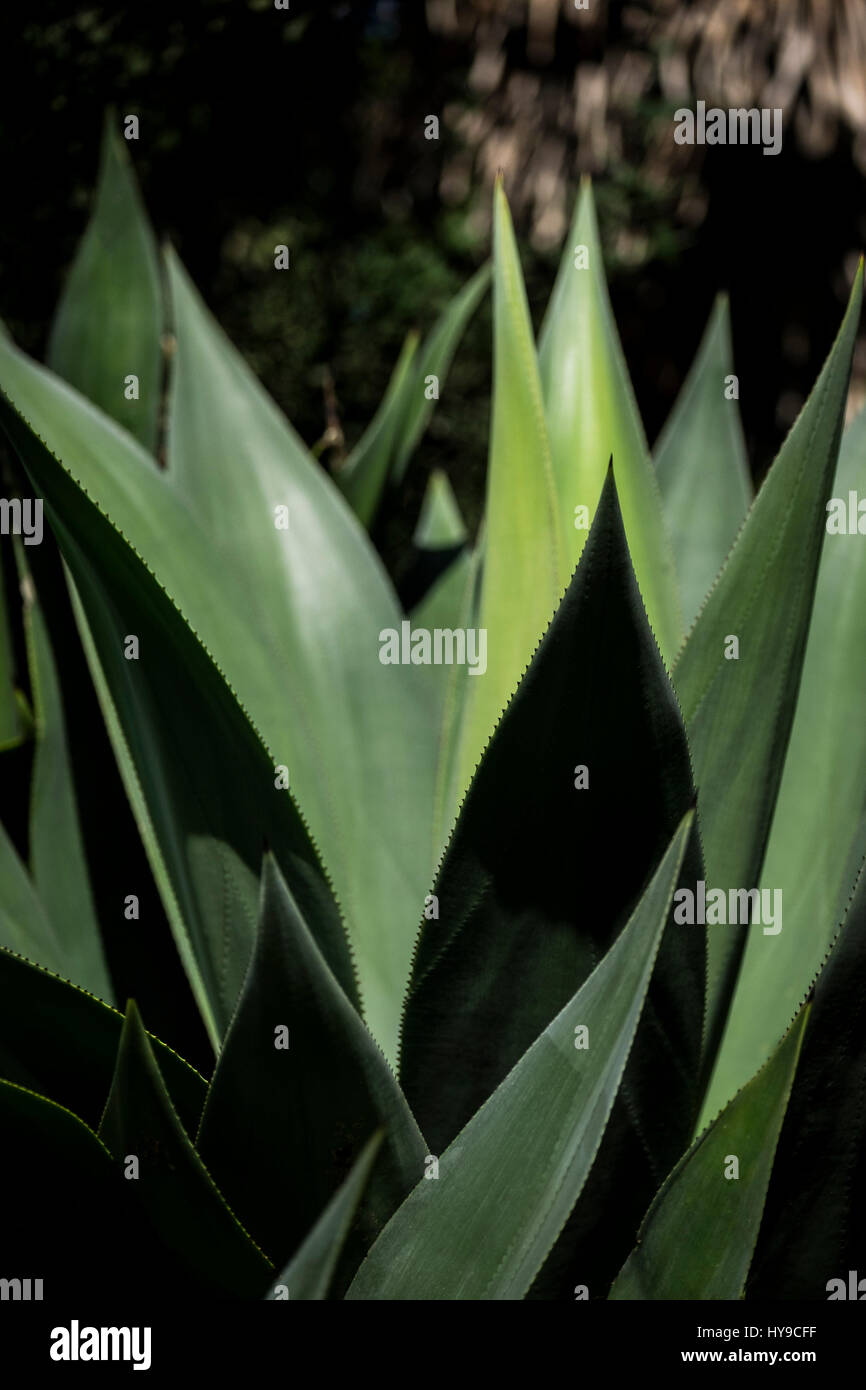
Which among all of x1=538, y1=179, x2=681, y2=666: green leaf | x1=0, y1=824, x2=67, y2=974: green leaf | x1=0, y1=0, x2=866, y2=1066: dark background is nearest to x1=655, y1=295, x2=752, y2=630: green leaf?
x1=538, y1=179, x2=681, y2=666: green leaf

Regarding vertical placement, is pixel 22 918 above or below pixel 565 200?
below

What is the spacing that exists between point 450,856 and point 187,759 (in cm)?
17

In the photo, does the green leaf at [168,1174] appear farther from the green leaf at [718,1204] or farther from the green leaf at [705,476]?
the green leaf at [705,476]

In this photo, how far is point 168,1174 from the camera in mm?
523

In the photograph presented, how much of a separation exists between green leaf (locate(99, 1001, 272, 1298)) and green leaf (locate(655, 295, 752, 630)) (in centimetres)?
66

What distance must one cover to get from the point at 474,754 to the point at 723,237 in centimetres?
367

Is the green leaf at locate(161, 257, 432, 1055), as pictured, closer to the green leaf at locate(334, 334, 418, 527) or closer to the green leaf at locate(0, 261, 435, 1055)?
the green leaf at locate(0, 261, 435, 1055)

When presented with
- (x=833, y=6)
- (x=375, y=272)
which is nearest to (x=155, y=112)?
(x=375, y=272)

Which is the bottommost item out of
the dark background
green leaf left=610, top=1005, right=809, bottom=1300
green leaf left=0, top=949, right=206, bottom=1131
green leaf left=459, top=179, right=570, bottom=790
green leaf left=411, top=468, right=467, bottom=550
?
green leaf left=610, top=1005, right=809, bottom=1300

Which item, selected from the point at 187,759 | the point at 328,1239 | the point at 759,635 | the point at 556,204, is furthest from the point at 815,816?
the point at 556,204

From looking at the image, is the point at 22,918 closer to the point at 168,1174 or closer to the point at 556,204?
the point at 168,1174

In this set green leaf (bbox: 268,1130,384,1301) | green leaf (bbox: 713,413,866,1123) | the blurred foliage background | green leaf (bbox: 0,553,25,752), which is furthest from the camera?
the blurred foliage background

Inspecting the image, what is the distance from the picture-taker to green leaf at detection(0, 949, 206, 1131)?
580 millimetres
